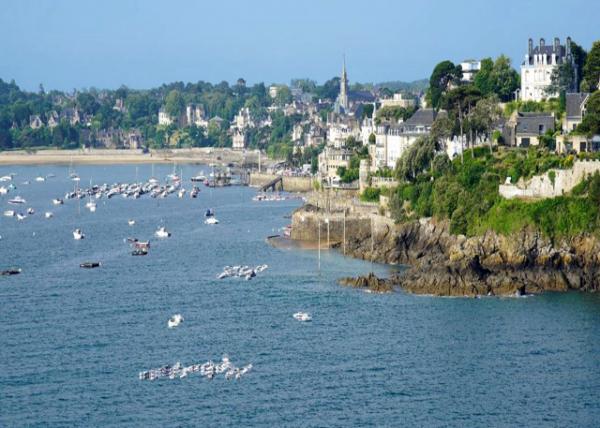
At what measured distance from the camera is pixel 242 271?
200 feet

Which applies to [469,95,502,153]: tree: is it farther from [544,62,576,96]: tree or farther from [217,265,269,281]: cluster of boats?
[217,265,269,281]: cluster of boats

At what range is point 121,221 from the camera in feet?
282

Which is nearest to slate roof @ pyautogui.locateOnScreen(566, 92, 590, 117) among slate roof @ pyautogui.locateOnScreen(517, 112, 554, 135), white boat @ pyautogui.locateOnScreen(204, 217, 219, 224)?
slate roof @ pyautogui.locateOnScreen(517, 112, 554, 135)

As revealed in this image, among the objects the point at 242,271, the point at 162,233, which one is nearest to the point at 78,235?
the point at 162,233

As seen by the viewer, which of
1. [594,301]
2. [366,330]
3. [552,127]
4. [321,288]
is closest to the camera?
[366,330]

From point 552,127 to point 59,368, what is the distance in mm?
35203

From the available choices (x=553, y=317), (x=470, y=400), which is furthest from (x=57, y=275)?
(x=470, y=400)

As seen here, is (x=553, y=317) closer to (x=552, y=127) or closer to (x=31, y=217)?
(x=552, y=127)

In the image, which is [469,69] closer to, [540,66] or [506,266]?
[540,66]

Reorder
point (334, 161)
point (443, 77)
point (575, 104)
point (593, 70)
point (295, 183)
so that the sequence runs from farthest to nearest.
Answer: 1. point (295, 183)
2. point (334, 161)
3. point (443, 77)
4. point (593, 70)
5. point (575, 104)

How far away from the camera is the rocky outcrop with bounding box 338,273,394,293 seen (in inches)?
2170

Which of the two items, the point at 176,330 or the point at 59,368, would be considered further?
the point at 176,330

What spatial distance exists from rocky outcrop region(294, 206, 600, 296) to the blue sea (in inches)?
47.3

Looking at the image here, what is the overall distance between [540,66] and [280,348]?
4062 centimetres
